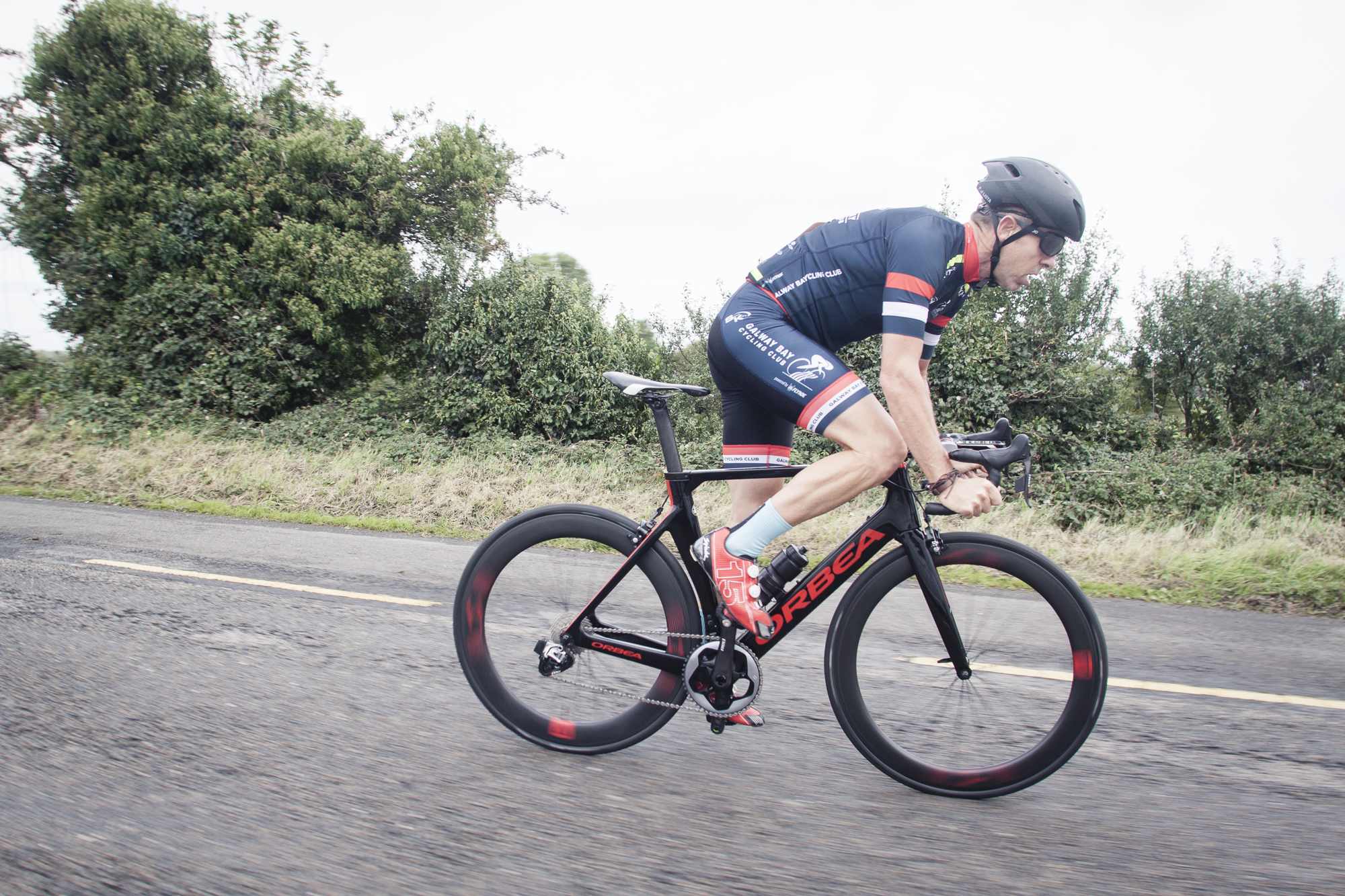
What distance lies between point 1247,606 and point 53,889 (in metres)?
6.40

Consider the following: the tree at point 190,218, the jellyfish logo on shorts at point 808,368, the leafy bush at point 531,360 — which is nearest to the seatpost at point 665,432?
the jellyfish logo on shorts at point 808,368

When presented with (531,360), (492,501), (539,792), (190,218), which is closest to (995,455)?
(539,792)

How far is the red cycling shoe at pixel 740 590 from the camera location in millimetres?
2438

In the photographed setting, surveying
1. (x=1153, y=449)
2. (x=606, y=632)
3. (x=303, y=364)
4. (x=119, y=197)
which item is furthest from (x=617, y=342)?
(x=606, y=632)

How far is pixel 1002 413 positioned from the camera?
518 inches

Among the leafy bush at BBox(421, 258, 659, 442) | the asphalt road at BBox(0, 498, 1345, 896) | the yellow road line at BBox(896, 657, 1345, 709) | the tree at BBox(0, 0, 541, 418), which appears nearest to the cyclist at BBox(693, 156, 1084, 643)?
the asphalt road at BBox(0, 498, 1345, 896)

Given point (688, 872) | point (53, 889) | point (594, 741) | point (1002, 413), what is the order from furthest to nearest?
point (1002, 413), point (594, 741), point (688, 872), point (53, 889)

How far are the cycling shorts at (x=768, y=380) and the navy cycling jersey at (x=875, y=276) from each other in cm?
8

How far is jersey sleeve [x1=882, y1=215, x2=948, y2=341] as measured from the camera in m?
2.27

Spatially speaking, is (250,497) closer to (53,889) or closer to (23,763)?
(23,763)

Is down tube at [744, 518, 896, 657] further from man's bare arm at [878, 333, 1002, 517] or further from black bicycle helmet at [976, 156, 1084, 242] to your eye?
black bicycle helmet at [976, 156, 1084, 242]

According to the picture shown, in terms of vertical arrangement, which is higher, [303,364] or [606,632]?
[303,364]

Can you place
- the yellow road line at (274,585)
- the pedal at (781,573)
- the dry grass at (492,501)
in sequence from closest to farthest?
the pedal at (781,573), the yellow road line at (274,585), the dry grass at (492,501)

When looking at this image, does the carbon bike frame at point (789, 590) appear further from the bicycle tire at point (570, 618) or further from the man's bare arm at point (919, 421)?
the man's bare arm at point (919, 421)
